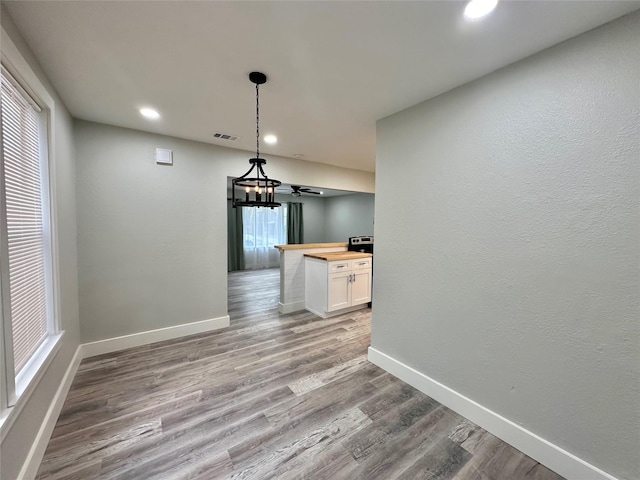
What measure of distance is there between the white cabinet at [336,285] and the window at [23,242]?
2.84 metres

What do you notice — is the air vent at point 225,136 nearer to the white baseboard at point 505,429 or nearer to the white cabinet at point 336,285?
the white cabinet at point 336,285

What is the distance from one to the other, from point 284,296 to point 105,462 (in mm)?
2738

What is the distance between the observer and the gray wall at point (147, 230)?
8.68 feet

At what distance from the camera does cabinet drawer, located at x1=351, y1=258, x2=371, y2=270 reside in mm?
4015

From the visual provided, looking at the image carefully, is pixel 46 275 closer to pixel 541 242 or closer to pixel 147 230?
pixel 147 230

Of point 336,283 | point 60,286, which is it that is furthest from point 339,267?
point 60,286

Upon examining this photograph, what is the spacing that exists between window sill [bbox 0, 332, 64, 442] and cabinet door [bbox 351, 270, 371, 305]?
10.8ft

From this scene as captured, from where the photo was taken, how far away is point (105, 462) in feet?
4.91

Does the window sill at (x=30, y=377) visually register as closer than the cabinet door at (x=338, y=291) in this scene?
Yes

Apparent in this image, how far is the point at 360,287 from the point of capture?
4.15 meters

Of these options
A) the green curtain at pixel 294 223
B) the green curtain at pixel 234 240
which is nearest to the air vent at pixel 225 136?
the green curtain at pixel 234 240

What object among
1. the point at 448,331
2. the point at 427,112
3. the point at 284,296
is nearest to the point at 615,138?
the point at 427,112

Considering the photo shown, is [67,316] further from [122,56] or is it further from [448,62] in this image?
[448,62]

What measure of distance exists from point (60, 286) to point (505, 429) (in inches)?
133
